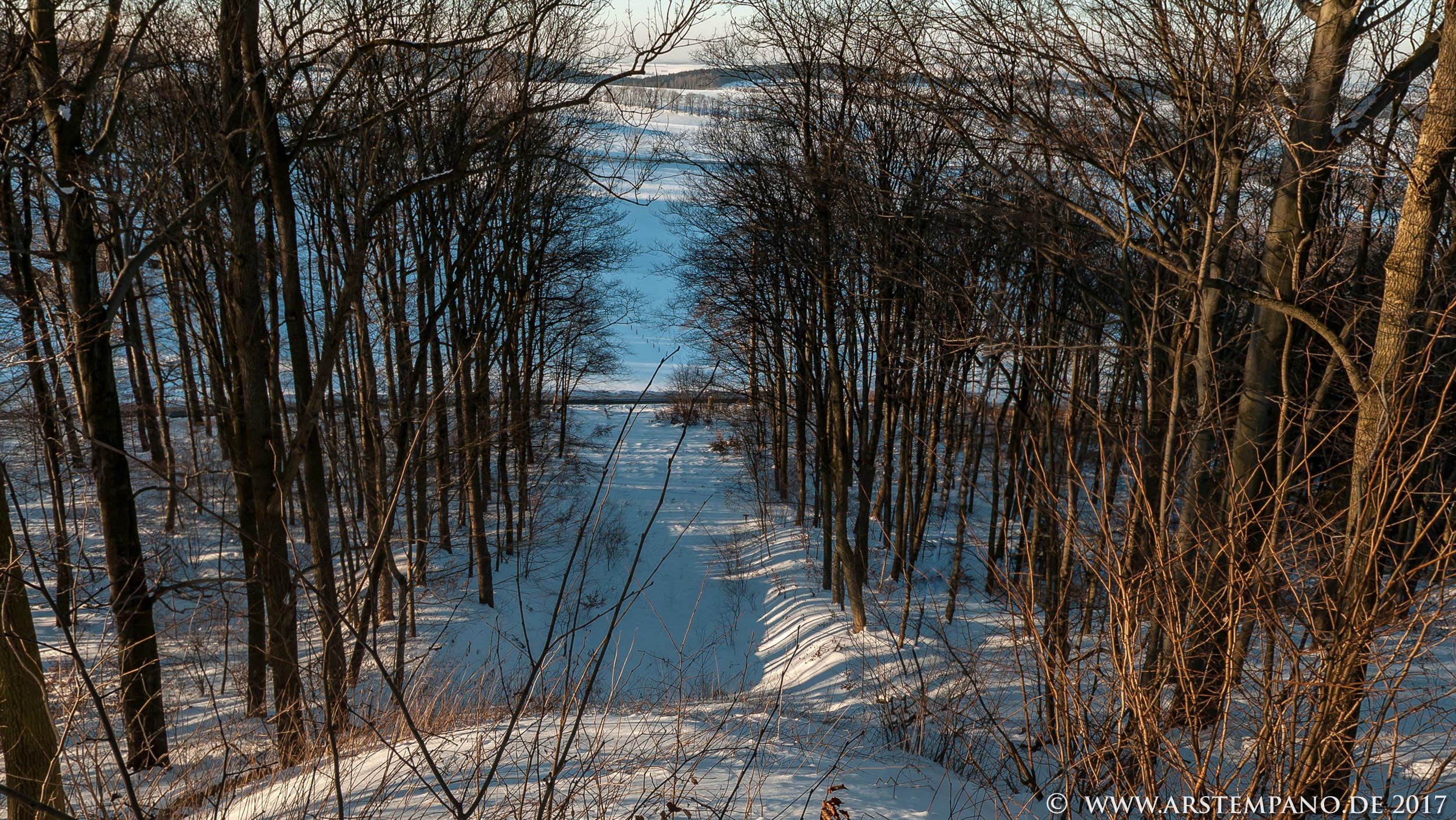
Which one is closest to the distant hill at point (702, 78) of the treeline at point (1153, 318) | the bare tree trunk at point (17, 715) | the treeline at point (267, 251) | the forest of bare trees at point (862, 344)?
the forest of bare trees at point (862, 344)

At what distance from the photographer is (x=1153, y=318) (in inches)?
286

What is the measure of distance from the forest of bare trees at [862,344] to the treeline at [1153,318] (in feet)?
0.22

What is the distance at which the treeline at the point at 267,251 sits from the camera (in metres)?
4.74

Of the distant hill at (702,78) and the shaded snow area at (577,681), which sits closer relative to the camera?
the shaded snow area at (577,681)

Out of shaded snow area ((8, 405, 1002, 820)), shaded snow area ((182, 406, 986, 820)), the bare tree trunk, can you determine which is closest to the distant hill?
shaded snow area ((182, 406, 986, 820))

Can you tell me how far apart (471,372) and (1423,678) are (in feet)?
49.4

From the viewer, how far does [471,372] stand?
16578mm

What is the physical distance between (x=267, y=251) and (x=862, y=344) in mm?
8866

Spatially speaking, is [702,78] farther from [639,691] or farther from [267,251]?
[639,691]

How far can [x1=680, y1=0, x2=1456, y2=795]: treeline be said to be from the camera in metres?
3.12

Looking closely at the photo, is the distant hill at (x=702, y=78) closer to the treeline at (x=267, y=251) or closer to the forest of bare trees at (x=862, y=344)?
the forest of bare trees at (x=862, y=344)

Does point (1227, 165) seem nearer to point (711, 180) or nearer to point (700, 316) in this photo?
point (711, 180)

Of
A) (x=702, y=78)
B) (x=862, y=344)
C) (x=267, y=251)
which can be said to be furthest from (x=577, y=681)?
(x=702, y=78)

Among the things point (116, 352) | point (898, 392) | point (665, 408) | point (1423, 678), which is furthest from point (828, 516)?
point (116, 352)
